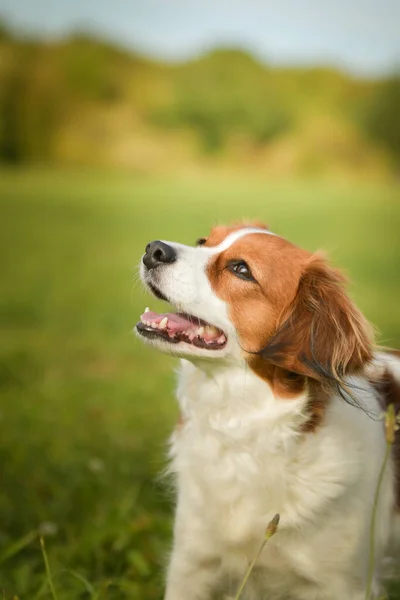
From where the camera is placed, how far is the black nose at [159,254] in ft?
6.85

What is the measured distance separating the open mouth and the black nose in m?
0.15

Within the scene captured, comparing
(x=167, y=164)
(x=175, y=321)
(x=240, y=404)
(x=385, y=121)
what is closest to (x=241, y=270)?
(x=175, y=321)

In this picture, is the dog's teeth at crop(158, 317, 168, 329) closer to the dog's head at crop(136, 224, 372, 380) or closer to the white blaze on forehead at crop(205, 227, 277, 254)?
the dog's head at crop(136, 224, 372, 380)

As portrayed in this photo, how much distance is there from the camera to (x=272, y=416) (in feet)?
7.01

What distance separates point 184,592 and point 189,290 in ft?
2.92

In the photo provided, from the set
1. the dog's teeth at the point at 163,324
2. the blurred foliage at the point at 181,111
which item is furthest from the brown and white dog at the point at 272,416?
the blurred foliage at the point at 181,111

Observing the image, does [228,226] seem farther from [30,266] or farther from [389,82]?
[389,82]

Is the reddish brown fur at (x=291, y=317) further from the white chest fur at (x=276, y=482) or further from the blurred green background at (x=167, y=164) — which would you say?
the blurred green background at (x=167, y=164)

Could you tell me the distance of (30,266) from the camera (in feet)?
22.7

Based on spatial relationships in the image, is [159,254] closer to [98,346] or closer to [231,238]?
[231,238]

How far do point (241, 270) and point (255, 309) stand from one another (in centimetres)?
11

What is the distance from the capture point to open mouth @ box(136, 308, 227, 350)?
210 centimetres

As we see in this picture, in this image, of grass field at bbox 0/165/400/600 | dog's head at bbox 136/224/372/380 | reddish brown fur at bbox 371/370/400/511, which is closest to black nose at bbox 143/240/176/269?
dog's head at bbox 136/224/372/380

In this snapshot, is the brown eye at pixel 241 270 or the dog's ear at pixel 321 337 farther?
the brown eye at pixel 241 270
